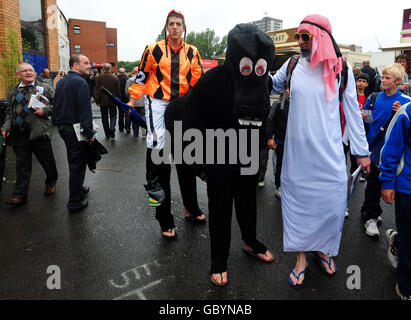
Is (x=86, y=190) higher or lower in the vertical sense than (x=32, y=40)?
lower

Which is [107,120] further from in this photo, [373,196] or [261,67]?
[261,67]

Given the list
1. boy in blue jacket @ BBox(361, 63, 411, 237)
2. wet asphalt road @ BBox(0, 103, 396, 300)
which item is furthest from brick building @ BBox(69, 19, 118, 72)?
boy in blue jacket @ BBox(361, 63, 411, 237)

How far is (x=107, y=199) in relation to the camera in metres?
4.62

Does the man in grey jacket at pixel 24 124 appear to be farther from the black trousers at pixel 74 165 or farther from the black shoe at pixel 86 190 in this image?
the black shoe at pixel 86 190

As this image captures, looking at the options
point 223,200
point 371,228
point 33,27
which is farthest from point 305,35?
point 33,27

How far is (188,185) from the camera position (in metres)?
3.70

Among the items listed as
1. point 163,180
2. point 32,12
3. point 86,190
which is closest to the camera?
point 163,180

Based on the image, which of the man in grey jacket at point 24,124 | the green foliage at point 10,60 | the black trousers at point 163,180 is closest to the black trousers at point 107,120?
the green foliage at point 10,60

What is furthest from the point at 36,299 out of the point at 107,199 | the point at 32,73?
the point at 32,73

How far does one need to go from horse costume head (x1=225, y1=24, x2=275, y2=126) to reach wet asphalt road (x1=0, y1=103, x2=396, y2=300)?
148cm

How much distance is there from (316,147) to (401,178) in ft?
2.27

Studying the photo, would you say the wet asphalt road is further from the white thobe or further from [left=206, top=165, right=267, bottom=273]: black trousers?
the white thobe

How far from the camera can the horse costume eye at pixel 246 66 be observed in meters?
2.09

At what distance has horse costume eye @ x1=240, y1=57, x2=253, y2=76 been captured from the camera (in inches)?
82.4
